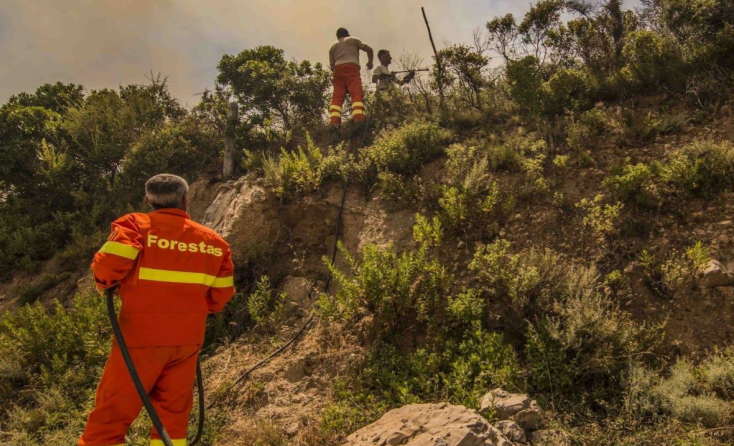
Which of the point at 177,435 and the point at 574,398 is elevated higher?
the point at 177,435

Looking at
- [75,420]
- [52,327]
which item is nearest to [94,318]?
[52,327]

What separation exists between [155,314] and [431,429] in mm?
2203

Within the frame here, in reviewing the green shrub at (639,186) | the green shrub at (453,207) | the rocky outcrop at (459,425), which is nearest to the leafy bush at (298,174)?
the green shrub at (453,207)

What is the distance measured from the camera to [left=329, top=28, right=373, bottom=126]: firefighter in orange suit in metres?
8.75

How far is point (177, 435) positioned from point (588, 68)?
852 centimetres

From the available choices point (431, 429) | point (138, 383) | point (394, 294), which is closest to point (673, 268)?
point (394, 294)

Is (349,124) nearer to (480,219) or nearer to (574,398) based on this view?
(480,219)

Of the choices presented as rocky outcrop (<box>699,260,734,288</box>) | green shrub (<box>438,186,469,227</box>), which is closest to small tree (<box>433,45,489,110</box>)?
green shrub (<box>438,186,469,227</box>)

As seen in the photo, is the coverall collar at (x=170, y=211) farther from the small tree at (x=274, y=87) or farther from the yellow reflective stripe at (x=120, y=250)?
the small tree at (x=274, y=87)

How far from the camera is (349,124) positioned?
9133 mm

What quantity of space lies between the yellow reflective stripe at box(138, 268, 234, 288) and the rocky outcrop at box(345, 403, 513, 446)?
5.66 feet

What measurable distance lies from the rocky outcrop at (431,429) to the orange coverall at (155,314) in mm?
1466

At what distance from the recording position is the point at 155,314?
10.6 ft

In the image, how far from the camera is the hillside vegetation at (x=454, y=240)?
163 inches
